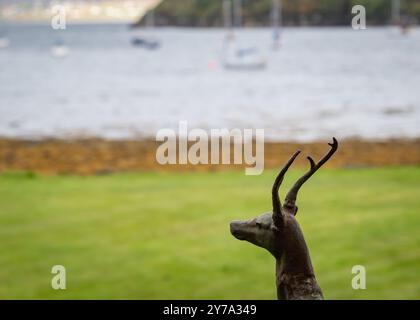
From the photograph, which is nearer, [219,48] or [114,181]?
[114,181]

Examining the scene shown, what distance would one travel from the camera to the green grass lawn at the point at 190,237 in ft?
12.0

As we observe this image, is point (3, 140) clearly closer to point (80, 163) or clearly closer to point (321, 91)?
point (80, 163)

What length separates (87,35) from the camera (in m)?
33.0

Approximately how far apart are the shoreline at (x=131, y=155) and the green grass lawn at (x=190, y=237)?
1290 millimetres

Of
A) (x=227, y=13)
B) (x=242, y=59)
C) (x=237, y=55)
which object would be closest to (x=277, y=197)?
(x=242, y=59)

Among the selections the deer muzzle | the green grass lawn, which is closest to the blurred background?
the green grass lawn

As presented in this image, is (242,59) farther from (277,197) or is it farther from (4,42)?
(277,197)

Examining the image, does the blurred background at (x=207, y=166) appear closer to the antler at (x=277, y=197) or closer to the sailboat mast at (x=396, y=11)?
the sailboat mast at (x=396, y=11)

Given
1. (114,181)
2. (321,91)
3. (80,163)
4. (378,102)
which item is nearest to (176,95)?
(321,91)

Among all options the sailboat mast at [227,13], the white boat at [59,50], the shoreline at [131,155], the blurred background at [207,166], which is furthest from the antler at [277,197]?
the white boat at [59,50]

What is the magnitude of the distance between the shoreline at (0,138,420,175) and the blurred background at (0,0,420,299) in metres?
0.03

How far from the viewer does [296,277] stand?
71 cm
